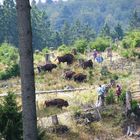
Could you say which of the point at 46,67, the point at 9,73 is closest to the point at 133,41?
the point at 46,67

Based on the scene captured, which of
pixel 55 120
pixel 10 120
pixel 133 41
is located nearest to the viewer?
pixel 10 120

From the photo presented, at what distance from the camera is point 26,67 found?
7.37 m

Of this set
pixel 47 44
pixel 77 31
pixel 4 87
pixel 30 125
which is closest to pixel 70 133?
pixel 4 87

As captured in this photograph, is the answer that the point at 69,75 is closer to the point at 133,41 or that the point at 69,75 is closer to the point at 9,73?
the point at 9,73

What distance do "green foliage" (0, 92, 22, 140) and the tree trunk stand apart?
7.20 meters

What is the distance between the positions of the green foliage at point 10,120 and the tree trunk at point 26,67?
7.20 metres

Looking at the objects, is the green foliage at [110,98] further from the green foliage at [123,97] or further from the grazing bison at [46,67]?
the grazing bison at [46,67]

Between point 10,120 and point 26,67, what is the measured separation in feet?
25.2

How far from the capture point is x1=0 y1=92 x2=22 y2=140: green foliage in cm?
1466

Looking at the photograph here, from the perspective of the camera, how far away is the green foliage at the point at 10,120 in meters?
14.7

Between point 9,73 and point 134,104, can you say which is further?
point 9,73

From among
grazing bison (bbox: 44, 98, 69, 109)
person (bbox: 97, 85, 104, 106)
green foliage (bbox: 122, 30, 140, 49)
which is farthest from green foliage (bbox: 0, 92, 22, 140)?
green foliage (bbox: 122, 30, 140, 49)

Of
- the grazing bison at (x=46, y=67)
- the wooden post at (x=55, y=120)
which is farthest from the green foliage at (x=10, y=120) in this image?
the grazing bison at (x=46, y=67)

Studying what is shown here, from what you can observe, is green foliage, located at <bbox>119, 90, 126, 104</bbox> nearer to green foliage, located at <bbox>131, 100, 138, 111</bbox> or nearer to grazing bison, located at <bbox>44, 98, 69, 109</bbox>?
green foliage, located at <bbox>131, 100, 138, 111</bbox>
